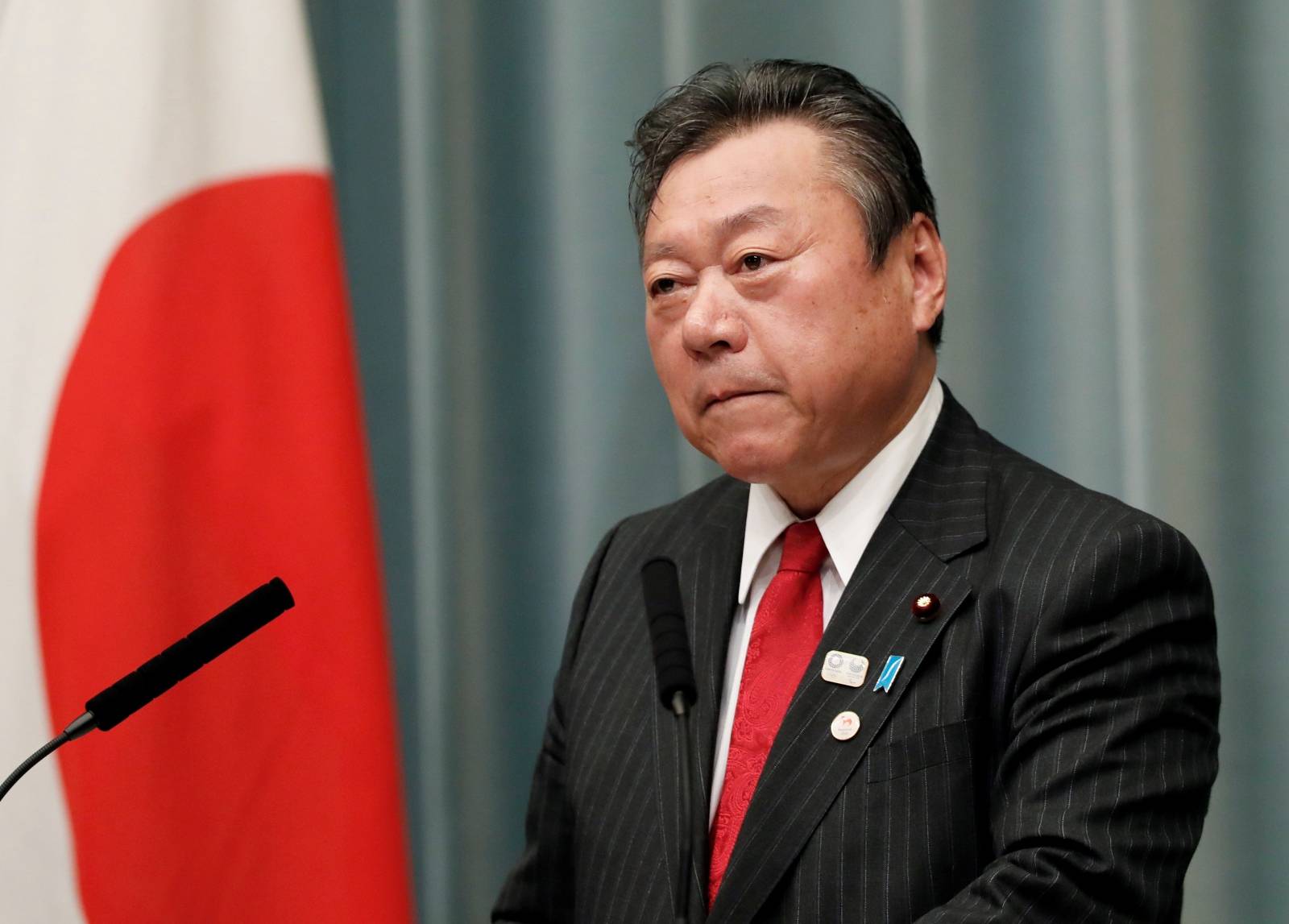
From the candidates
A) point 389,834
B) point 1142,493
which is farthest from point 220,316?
point 1142,493

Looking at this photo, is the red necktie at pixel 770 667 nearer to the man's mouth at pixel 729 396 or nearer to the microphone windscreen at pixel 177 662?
the man's mouth at pixel 729 396

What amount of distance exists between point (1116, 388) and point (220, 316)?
1.41 meters

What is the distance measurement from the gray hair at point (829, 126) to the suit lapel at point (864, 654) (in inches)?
11.3

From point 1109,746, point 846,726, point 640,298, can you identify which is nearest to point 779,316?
point 846,726

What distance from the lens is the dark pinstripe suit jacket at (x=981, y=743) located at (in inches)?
55.5

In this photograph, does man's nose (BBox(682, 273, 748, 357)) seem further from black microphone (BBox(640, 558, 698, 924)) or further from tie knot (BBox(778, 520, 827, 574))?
black microphone (BBox(640, 558, 698, 924))

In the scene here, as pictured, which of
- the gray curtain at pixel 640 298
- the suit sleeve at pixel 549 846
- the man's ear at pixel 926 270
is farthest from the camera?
the gray curtain at pixel 640 298

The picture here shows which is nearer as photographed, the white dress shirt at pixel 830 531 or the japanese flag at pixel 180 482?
the white dress shirt at pixel 830 531

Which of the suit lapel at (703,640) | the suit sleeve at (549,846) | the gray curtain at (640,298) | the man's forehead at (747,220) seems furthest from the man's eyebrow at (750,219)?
the gray curtain at (640,298)

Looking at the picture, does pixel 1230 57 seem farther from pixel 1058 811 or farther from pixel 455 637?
pixel 455 637

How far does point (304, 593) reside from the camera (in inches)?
77.5

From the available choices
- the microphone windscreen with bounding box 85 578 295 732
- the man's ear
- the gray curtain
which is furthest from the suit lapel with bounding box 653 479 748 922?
the gray curtain

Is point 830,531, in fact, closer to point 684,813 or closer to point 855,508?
point 855,508

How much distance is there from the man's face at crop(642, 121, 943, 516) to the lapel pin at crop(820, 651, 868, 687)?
25 cm
